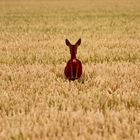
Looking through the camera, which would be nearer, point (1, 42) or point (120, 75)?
point (120, 75)

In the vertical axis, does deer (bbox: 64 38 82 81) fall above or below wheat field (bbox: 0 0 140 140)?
above

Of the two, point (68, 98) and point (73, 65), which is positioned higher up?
point (73, 65)

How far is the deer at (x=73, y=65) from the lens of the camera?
4469 mm

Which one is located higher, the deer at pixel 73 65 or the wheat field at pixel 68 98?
the deer at pixel 73 65

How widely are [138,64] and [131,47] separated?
1.96 metres

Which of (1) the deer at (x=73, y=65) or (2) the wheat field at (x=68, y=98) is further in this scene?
(1) the deer at (x=73, y=65)

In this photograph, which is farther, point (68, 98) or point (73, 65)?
point (73, 65)

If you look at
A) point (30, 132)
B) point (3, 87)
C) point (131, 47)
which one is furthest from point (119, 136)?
A: point (131, 47)

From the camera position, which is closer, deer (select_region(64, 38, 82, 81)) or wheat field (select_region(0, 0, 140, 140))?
wheat field (select_region(0, 0, 140, 140))

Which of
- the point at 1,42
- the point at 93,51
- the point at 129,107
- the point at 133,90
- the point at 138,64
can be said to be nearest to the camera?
the point at 129,107

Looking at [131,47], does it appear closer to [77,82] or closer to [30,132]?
[77,82]

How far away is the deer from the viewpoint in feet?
14.7

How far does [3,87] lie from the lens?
14.8ft

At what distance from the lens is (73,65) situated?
14.6 feet
